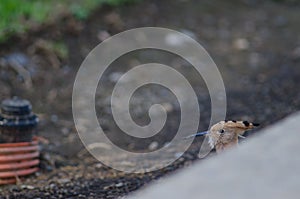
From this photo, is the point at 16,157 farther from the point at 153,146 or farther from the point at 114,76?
the point at 114,76

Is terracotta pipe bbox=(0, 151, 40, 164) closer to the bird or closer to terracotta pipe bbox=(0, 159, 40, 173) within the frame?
terracotta pipe bbox=(0, 159, 40, 173)

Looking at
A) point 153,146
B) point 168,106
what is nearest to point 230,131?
point 153,146

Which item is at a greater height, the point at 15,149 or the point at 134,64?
the point at 134,64

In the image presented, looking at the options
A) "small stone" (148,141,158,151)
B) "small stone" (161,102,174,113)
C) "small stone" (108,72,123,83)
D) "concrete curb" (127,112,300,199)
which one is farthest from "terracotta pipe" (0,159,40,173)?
"concrete curb" (127,112,300,199)

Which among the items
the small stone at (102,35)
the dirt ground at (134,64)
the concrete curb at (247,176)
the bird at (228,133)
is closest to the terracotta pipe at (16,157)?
the dirt ground at (134,64)

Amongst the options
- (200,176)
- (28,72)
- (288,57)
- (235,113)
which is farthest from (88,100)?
(200,176)

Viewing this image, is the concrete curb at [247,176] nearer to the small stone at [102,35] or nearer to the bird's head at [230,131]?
the bird's head at [230,131]
